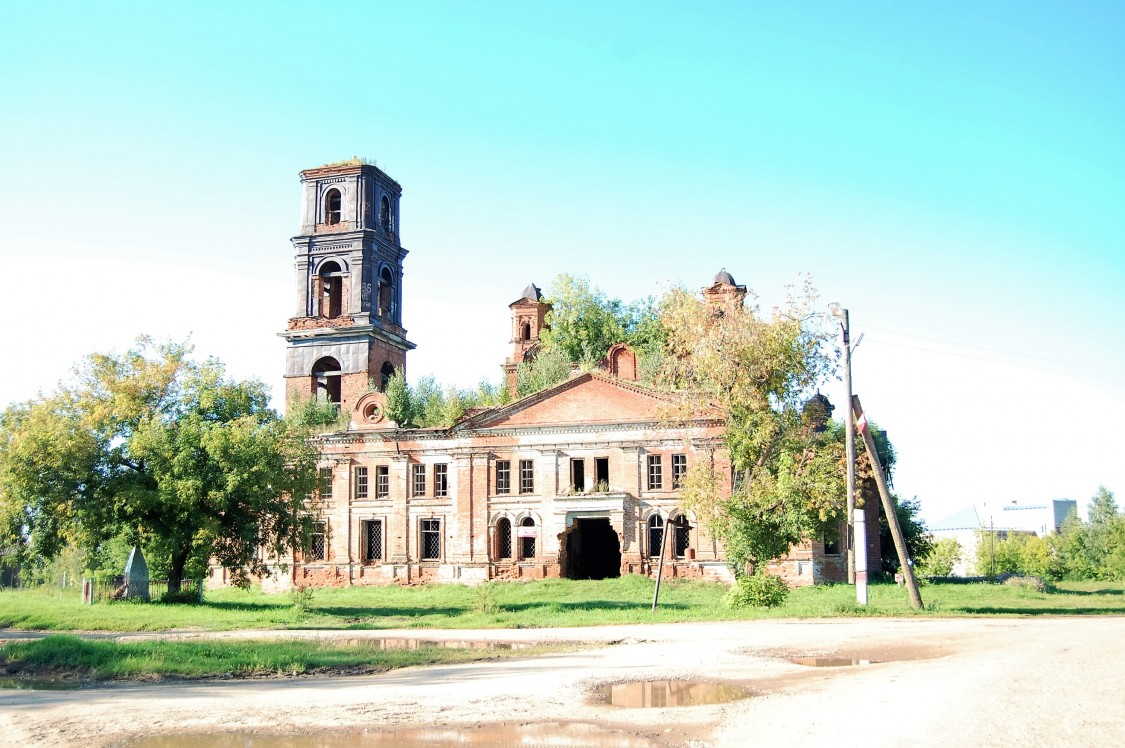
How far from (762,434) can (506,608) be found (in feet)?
31.6

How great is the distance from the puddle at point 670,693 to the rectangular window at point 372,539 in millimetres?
33041

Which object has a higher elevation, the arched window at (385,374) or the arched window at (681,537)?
the arched window at (385,374)

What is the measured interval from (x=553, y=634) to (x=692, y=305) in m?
14.1

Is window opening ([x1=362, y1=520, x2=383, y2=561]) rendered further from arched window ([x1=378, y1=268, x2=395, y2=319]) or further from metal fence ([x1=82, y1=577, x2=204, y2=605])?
metal fence ([x1=82, y1=577, x2=204, y2=605])

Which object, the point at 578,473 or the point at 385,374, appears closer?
the point at 578,473

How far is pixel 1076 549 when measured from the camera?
235 feet

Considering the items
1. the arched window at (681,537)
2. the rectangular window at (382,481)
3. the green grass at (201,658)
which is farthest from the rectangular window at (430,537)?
Answer: the green grass at (201,658)

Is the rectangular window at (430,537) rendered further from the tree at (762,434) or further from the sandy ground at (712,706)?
the sandy ground at (712,706)

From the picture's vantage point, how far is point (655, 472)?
4222cm

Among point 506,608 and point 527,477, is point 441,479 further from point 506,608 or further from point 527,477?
point 506,608

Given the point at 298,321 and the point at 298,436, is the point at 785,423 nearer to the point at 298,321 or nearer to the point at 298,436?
the point at 298,436

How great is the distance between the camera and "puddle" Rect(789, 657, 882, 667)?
48.0ft

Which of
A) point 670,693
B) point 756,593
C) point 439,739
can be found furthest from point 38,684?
point 756,593

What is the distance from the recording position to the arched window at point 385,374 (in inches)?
2003
